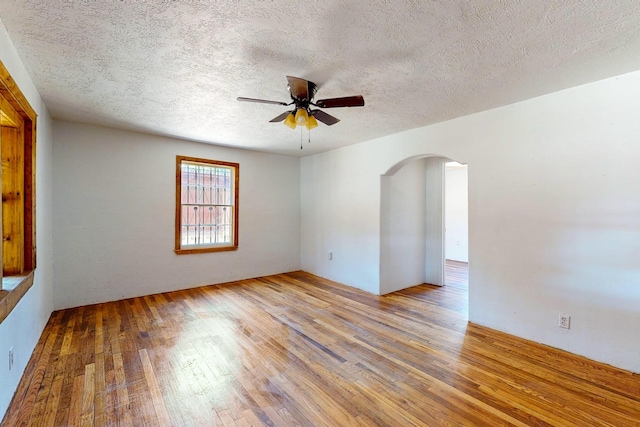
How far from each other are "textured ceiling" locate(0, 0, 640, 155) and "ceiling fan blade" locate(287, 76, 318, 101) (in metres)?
0.06

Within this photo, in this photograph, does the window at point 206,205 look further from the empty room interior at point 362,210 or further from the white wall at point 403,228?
the white wall at point 403,228

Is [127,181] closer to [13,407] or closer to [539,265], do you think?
[13,407]

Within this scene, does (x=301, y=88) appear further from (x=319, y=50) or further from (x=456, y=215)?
(x=456, y=215)

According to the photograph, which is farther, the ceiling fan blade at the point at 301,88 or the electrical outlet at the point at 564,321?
the electrical outlet at the point at 564,321

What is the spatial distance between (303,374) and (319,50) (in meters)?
2.44

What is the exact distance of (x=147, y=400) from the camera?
1.93 meters

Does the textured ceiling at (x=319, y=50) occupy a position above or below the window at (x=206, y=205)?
above

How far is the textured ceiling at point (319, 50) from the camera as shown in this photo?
1.61 m

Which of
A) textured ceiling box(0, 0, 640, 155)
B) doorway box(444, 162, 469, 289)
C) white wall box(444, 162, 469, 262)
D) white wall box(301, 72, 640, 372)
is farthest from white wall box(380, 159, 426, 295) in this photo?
white wall box(444, 162, 469, 262)

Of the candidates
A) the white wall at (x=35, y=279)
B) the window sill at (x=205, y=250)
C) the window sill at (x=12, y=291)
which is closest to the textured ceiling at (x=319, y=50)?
the white wall at (x=35, y=279)

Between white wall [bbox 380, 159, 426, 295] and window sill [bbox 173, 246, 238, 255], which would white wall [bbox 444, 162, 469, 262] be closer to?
white wall [bbox 380, 159, 426, 295]

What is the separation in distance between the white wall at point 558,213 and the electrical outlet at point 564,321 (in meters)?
0.04

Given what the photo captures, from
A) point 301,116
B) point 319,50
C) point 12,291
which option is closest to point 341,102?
point 301,116

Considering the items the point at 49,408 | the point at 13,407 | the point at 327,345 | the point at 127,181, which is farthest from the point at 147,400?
the point at 127,181
